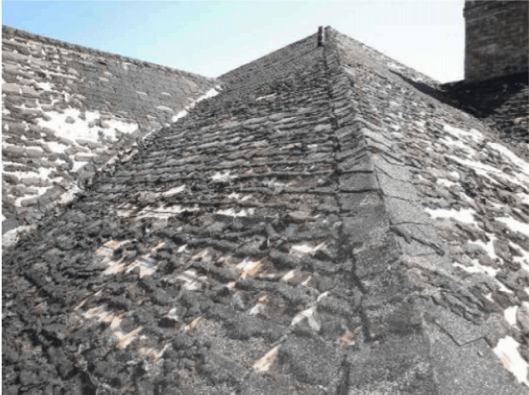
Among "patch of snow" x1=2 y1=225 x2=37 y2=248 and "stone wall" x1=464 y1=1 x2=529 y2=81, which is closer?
"patch of snow" x1=2 y1=225 x2=37 y2=248

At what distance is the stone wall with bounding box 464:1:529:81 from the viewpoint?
9.87 meters

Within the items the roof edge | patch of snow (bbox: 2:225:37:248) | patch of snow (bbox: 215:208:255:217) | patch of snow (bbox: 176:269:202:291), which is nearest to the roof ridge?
patch of snow (bbox: 215:208:255:217)

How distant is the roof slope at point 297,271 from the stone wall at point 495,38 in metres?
6.35

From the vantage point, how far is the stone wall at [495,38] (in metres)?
9.87

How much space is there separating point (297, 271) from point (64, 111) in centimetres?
639

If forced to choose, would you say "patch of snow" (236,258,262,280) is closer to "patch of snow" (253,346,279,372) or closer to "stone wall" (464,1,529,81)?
"patch of snow" (253,346,279,372)

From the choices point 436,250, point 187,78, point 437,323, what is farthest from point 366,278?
point 187,78

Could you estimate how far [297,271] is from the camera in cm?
251

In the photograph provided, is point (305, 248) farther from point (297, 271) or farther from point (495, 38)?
point (495, 38)

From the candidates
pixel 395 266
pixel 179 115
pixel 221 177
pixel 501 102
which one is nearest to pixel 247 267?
pixel 395 266

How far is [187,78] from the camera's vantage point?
10133mm

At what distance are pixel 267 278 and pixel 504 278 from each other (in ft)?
4.96

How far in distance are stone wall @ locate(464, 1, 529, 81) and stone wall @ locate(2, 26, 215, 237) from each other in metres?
7.31

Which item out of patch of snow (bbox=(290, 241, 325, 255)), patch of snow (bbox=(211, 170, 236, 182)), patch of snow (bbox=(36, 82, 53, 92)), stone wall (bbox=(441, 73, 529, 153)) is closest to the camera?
patch of snow (bbox=(290, 241, 325, 255))
